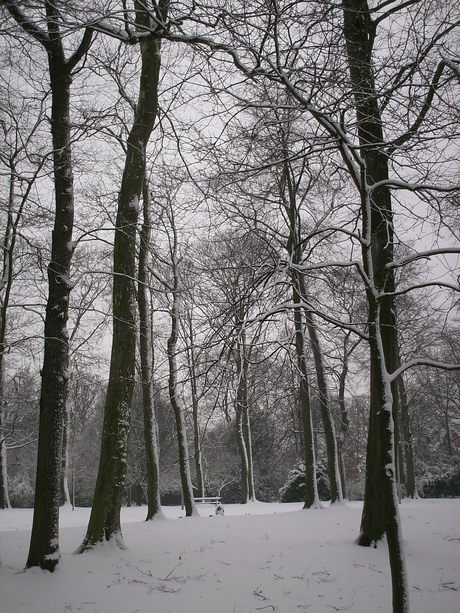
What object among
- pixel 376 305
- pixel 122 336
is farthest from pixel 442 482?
pixel 376 305

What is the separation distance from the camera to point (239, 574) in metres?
5.73

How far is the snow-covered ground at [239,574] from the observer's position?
469 centimetres

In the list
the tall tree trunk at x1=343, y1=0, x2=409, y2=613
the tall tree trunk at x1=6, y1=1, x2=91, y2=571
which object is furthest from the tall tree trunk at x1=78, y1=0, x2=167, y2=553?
the tall tree trunk at x1=343, y1=0, x2=409, y2=613

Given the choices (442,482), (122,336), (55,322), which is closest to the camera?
(55,322)

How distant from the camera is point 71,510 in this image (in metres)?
18.2

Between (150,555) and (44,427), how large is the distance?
2562mm

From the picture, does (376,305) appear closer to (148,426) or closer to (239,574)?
(239,574)

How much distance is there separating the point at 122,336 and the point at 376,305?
4618mm

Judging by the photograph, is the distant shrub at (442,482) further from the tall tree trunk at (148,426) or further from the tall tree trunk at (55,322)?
the tall tree trunk at (55,322)

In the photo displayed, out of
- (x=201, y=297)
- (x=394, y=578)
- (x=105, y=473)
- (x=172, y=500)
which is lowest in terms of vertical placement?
(x=172, y=500)

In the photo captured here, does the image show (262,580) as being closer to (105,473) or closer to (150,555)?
(150,555)

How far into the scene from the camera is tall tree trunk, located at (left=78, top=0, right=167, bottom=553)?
694 cm

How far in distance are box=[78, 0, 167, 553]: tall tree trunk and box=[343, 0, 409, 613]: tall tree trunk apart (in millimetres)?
3362

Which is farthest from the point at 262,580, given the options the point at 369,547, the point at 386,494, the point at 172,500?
the point at 172,500
